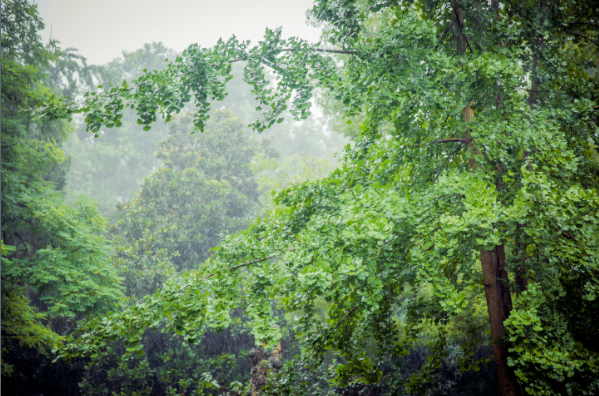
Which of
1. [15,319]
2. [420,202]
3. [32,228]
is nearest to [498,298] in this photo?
[420,202]

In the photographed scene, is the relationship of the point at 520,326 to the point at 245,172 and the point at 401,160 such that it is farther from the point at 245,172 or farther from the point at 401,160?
the point at 245,172

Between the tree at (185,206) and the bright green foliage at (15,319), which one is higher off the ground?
the tree at (185,206)

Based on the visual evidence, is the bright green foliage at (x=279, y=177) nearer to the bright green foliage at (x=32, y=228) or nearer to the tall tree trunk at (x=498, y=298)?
the bright green foliage at (x=32, y=228)

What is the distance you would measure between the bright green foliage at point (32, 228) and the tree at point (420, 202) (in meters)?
6.06

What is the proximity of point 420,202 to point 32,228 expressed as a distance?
945 centimetres

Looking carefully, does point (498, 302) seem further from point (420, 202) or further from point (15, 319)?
point (15, 319)

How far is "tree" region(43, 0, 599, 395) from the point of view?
3.08 m

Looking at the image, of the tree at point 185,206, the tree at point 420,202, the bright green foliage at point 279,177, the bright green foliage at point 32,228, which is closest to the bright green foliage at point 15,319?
the bright green foliage at point 32,228

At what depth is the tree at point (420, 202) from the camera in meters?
3.08

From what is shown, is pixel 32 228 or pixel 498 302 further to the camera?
pixel 32 228

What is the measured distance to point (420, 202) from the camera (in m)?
3.80

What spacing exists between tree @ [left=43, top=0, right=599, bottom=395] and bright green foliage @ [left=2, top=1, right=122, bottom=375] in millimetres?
6058

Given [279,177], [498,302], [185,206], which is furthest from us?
[279,177]

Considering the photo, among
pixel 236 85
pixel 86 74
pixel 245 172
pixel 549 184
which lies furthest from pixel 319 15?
pixel 236 85
